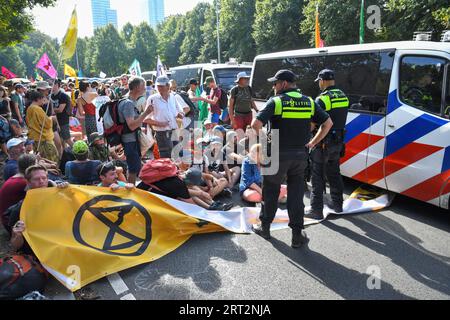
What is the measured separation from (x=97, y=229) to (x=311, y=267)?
233 cm

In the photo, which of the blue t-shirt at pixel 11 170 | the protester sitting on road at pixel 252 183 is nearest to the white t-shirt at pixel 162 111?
the protester sitting on road at pixel 252 183

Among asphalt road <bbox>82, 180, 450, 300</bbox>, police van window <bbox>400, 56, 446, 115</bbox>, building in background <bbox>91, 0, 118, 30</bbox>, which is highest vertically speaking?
building in background <bbox>91, 0, 118, 30</bbox>

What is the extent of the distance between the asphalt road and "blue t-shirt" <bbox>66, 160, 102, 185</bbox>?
1.85 metres

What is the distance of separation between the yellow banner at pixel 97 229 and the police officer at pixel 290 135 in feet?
3.40

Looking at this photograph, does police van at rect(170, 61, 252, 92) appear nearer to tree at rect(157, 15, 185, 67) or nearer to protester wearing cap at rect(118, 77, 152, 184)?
protester wearing cap at rect(118, 77, 152, 184)

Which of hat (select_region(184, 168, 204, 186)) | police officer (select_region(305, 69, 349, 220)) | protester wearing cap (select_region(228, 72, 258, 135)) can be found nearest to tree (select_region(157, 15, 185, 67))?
protester wearing cap (select_region(228, 72, 258, 135))

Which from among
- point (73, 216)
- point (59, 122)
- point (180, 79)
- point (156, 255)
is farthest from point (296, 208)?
point (180, 79)

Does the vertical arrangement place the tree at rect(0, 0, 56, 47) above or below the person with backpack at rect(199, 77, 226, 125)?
above

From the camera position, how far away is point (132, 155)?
5371 mm

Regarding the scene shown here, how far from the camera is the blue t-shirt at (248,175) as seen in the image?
239 inches

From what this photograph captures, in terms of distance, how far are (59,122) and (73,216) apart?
5.19 m

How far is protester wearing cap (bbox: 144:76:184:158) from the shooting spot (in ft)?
20.2

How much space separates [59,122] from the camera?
8.49 meters

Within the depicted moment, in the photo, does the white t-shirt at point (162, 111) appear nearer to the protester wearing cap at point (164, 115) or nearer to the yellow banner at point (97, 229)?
the protester wearing cap at point (164, 115)
